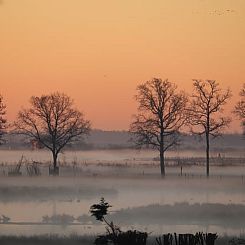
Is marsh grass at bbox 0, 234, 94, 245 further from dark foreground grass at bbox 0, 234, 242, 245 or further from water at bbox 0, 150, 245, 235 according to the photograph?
water at bbox 0, 150, 245, 235

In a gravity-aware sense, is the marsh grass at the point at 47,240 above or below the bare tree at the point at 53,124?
below

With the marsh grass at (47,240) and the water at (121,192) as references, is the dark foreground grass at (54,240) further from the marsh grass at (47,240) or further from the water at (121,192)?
the water at (121,192)

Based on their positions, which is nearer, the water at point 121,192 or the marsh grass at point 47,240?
the marsh grass at point 47,240

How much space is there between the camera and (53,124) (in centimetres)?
2288

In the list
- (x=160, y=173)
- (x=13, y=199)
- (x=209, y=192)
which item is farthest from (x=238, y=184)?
(x=13, y=199)

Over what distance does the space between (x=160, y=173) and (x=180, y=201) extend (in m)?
1.64

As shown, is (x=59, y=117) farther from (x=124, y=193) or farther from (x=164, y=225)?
(x=164, y=225)

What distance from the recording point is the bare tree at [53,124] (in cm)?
2019

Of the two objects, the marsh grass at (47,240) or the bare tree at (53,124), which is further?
the bare tree at (53,124)

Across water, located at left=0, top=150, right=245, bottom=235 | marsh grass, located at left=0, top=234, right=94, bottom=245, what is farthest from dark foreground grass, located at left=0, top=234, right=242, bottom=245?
water, located at left=0, top=150, right=245, bottom=235

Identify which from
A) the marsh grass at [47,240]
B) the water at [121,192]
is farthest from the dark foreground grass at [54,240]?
the water at [121,192]

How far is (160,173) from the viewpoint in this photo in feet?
62.2

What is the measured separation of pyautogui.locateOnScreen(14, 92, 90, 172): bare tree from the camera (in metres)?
20.2

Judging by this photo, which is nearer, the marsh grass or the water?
the marsh grass
